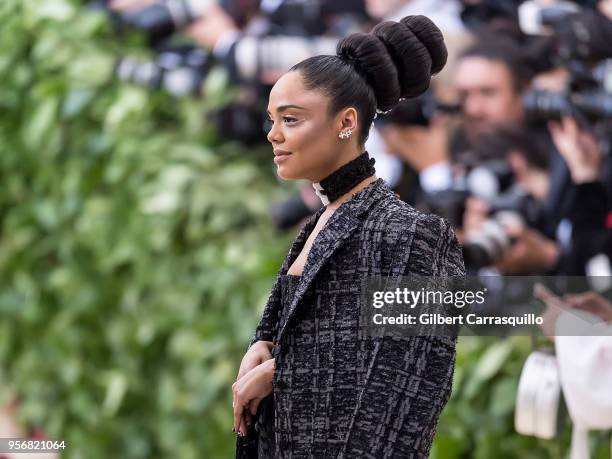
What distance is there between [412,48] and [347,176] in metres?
0.17

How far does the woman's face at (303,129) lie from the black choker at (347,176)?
2 centimetres

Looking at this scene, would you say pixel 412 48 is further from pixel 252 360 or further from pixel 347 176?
pixel 252 360

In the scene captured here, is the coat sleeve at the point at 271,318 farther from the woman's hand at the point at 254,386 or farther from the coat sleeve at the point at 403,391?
the coat sleeve at the point at 403,391

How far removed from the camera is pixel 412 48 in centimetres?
138

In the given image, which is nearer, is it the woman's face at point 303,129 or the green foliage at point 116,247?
the woman's face at point 303,129

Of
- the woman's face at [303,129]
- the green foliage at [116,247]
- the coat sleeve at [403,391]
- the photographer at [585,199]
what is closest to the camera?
the coat sleeve at [403,391]

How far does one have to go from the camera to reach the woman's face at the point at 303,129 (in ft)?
4.46

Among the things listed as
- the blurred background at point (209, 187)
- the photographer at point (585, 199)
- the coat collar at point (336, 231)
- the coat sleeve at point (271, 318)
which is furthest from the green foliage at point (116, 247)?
the coat collar at point (336, 231)

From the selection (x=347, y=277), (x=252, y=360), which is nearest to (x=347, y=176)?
(x=347, y=277)

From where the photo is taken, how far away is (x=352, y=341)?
1.31 m

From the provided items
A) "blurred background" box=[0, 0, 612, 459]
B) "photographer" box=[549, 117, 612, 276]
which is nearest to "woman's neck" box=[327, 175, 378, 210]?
"blurred background" box=[0, 0, 612, 459]

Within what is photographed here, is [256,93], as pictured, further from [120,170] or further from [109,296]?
[109,296]

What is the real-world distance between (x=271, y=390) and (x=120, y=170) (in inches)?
81.5

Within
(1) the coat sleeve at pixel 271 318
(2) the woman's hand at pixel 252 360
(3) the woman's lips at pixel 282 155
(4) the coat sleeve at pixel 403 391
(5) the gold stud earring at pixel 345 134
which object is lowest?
(4) the coat sleeve at pixel 403 391
